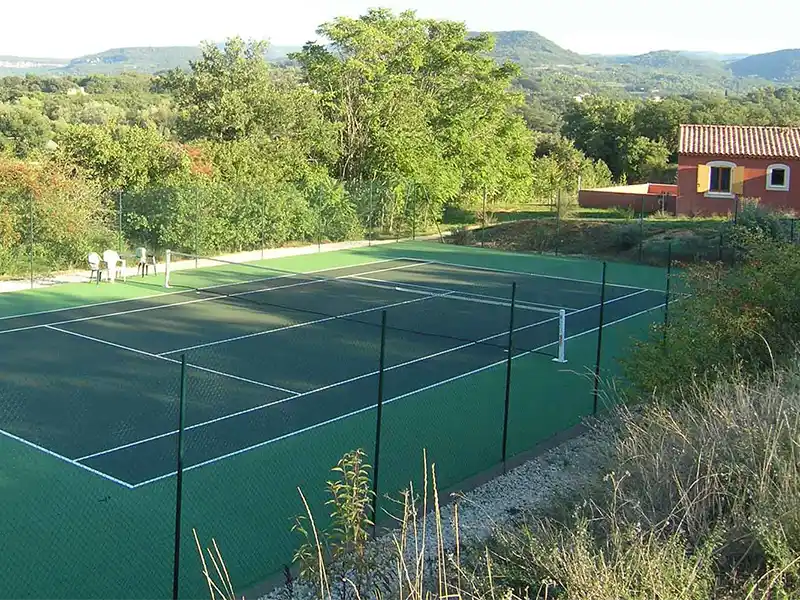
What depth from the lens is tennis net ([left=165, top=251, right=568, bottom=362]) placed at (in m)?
17.3

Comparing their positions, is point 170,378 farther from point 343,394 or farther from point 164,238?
point 164,238

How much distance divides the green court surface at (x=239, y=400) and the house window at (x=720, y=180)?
12020mm

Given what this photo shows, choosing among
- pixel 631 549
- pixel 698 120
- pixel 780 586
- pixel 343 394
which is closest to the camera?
pixel 780 586

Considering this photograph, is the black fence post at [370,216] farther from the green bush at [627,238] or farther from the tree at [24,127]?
Result: the tree at [24,127]

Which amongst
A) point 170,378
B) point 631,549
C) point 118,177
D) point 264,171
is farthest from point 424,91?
point 631,549

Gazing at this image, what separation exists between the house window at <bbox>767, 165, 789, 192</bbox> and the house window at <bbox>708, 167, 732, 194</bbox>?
1.29m

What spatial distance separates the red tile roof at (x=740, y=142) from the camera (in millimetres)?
33062

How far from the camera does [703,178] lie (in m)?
33.6

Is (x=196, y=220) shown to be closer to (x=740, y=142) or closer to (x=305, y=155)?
(x=305, y=155)

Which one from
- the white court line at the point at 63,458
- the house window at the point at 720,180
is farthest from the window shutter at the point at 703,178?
the white court line at the point at 63,458

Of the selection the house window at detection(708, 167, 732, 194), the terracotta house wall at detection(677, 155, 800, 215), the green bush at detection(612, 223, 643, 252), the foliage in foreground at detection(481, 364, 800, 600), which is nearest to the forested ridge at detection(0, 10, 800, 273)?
the green bush at detection(612, 223, 643, 252)

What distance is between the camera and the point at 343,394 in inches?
514

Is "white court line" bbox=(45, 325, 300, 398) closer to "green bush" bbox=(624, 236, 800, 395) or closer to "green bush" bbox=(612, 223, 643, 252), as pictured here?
"green bush" bbox=(624, 236, 800, 395)

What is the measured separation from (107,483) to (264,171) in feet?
68.0
